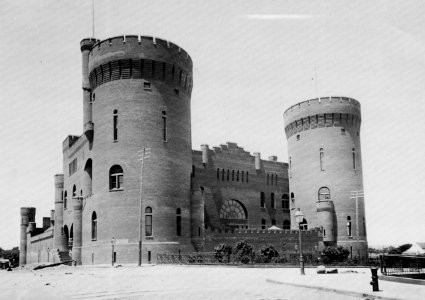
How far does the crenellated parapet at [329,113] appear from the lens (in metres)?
60.3

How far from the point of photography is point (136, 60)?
45844 millimetres

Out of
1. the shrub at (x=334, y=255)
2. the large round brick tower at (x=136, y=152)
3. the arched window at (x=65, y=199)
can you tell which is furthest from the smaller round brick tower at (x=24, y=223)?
the shrub at (x=334, y=255)

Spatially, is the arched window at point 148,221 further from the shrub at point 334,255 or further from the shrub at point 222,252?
the shrub at point 334,255

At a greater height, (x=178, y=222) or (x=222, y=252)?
(x=178, y=222)

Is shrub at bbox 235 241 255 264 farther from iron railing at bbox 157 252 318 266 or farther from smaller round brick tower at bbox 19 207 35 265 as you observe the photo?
smaller round brick tower at bbox 19 207 35 265

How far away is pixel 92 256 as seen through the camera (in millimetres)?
46500

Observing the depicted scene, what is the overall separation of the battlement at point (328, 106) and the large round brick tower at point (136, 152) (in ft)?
63.3

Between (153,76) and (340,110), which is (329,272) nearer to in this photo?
(153,76)

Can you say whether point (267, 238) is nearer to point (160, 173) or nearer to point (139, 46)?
point (160, 173)

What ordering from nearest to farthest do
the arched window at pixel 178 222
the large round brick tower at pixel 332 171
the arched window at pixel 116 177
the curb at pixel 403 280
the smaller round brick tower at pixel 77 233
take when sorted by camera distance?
1. the curb at pixel 403 280
2. the arched window at pixel 116 177
3. the arched window at pixel 178 222
4. the smaller round brick tower at pixel 77 233
5. the large round brick tower at pixel 332 171

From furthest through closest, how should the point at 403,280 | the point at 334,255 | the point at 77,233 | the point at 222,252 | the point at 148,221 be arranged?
1. the point at 77,233
2. the point at 148,221
3. the point at 334,255
4. the point at 222,252
5. the point at 403,280

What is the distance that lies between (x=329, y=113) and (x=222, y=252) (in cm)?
2533

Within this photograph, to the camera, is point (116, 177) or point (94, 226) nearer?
point (116, 177)

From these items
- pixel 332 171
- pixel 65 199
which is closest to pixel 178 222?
pixel 65 199
